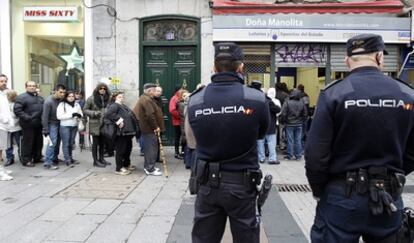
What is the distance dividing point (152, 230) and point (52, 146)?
473 centimetres

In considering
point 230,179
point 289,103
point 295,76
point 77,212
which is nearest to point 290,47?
point 295,76

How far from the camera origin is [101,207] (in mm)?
6250

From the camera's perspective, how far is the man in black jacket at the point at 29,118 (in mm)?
9180

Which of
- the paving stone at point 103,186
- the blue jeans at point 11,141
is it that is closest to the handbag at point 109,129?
the paving stone at point 103,186

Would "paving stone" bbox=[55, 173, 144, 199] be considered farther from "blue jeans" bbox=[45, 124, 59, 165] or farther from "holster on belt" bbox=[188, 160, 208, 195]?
"holster on belt" bbox=[188, 160, 208, 195]

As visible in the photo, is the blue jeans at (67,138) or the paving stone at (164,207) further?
the blue jeans at (67,138)

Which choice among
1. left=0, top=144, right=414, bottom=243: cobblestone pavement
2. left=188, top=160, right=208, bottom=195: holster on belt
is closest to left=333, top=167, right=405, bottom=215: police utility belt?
left=188, top=160, right=208, bottom=195: holster on belt

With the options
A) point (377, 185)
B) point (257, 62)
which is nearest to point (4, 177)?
point (257, 62)

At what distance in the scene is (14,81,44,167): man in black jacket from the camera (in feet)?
30.1

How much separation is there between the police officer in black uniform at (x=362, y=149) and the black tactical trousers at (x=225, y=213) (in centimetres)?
52

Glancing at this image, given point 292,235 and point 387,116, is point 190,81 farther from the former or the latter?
point 387,116

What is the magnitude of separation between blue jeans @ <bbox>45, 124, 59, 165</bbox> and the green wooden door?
9.98 feet

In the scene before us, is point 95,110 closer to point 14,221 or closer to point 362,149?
point 14,221

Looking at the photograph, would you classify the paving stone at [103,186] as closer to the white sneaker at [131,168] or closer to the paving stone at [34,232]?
the white sneaker at [131,168]
